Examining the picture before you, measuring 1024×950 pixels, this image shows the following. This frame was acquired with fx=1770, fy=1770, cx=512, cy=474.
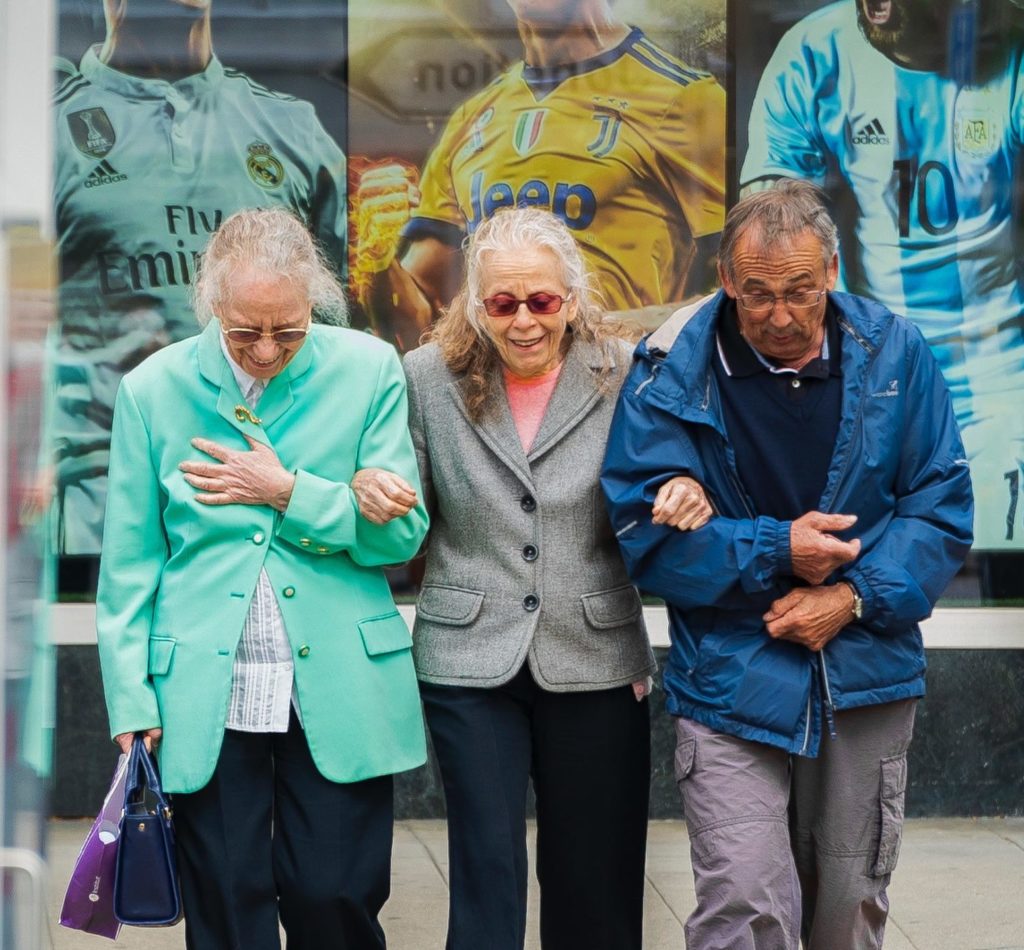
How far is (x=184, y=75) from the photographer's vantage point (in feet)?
21.1

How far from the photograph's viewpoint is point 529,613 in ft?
13.1

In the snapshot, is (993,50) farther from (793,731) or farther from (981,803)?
(793,731)

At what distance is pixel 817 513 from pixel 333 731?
45.1 inches

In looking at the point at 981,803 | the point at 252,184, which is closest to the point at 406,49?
the point at 252,184

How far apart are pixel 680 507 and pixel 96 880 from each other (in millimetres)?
1460

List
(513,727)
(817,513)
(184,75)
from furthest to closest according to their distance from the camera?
(184,75)
(513,727)
(817,513)

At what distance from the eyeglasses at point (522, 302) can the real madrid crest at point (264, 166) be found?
2759 mm

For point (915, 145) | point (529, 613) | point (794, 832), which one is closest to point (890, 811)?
point (794, 832)

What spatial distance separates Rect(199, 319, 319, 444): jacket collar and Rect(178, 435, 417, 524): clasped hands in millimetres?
44

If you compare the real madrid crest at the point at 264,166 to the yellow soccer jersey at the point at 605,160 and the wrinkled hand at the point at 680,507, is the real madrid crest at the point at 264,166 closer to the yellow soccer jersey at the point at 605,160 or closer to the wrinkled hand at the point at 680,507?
the yellow soccer jersey at the point at 605,160

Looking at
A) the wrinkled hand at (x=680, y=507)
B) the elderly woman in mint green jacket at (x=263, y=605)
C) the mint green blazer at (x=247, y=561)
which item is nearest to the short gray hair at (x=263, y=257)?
the elderly woman in mint green jacket at (x=263, y=605)

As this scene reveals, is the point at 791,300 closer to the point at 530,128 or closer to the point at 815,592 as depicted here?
the point at 815,592

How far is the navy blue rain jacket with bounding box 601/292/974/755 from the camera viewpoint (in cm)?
377

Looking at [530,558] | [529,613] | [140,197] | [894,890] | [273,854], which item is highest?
[140,197]
